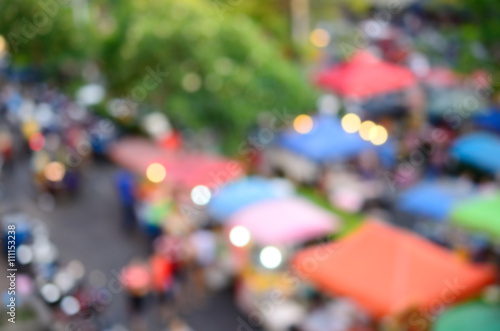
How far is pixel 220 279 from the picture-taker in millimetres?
10820

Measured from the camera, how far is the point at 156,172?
41.8ft

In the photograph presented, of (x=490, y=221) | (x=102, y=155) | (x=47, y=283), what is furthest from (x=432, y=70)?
(x=47, y=283)

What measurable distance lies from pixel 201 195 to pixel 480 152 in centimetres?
579

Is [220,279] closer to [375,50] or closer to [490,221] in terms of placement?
[490,221]

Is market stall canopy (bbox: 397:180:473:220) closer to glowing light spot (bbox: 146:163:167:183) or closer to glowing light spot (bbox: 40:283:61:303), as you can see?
glowing light spot (bbox: 146:163:167:183)

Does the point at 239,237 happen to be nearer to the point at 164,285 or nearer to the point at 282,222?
the point at 282,222

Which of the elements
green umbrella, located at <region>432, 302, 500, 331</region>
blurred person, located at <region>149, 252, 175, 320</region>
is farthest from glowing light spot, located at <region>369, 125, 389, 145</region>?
green umbrella, located at <region>432, 302, 500, 331</region>

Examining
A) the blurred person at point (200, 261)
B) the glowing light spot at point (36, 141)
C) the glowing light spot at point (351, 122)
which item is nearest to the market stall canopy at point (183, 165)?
the blurred person at point (200, 261)

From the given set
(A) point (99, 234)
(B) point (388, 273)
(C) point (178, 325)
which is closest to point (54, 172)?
(A) point (99, 234)

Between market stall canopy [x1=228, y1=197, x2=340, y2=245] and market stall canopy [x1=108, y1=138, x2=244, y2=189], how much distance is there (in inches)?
60.8

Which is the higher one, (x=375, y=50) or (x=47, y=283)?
(x=375, y=50)

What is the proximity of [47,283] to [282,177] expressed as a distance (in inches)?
272

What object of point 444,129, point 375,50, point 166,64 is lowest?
point 166,64

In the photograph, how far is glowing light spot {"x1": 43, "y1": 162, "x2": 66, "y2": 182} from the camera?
47.6 feet
